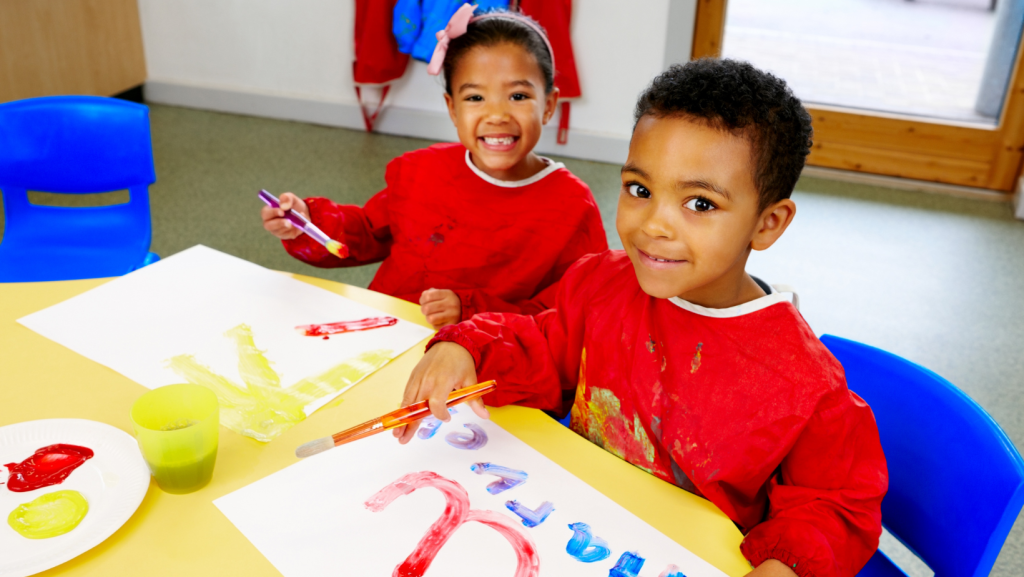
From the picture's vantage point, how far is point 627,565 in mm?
651

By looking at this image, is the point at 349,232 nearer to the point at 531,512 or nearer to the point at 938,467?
the point at 531,512

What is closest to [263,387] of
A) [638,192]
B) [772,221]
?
[638,192]

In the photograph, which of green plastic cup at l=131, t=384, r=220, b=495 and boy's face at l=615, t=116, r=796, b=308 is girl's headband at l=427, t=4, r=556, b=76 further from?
green plastic cup at l=131, t=384, r=220, b=495

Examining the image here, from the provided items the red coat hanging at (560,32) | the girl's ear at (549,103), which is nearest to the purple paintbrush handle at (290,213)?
the girl's ear at (549,103)

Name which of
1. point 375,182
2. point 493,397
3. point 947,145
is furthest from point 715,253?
point 947,145

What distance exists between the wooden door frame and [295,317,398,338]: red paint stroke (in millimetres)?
2408

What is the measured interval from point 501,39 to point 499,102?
98 mm

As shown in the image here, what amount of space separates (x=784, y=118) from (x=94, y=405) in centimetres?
77

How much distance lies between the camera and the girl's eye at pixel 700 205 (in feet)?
2.52

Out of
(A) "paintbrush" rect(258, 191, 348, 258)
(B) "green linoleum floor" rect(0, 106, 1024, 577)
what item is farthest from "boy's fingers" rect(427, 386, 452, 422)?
(B) "green linoleum floor" rect(0, 106, 1024, 577)

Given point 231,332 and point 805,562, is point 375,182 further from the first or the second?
point 805,562

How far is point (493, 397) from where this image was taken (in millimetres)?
846

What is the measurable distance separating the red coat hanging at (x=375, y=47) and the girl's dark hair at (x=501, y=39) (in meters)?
2.06

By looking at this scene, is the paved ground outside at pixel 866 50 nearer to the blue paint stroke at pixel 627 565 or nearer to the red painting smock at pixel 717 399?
the red painting smock at pixel 717 399
